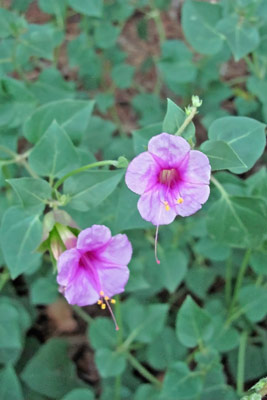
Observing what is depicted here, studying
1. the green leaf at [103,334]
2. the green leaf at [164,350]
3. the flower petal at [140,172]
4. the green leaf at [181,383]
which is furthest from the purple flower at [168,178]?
the green leaf at [164,350]

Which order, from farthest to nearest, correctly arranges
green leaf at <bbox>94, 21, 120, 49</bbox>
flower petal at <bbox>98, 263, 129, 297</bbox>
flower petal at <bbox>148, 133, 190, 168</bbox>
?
green leaf at <bbox>94, 21, 120, 49</bbox> → flower petal at <bbox>98, 263, 129, 297</bbox> → flower petal at <bbox>148, 133, 190, 168</bbox>

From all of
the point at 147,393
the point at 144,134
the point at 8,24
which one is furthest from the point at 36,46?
the point at 147,393

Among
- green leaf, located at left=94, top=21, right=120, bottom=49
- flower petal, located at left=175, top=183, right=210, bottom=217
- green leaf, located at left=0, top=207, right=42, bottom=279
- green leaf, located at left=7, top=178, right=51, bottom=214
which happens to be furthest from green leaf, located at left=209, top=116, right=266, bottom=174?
green leaf, located at left=94, top=21, right=120, bottom=49

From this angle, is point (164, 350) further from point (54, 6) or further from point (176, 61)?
point (54, 6)

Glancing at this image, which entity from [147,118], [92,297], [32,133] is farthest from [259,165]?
[92,297]

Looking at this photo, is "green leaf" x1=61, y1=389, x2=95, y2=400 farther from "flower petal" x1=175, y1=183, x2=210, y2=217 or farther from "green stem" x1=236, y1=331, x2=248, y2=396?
"flower petal" x1=175, y1=183, x2=210, y2=217

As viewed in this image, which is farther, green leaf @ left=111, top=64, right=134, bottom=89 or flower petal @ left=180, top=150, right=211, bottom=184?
green leaf @ left=111, top=64, right=134, bottom=89
